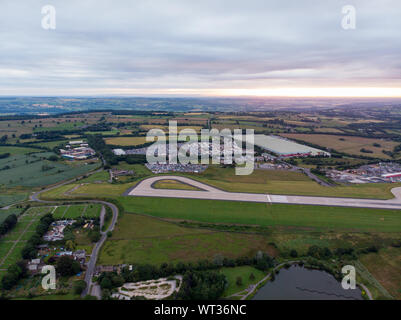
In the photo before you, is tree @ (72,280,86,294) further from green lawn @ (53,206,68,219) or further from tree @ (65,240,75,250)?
green lawn @ (53,206,68,219)

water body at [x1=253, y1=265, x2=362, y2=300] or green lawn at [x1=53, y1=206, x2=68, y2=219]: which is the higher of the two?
green lawn at [x1=53, y1=206, x2=68, y2=219]

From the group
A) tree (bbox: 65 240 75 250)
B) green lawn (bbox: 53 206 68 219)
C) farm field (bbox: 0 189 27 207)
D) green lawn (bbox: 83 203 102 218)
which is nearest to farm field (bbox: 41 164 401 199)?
green lawn (bbox: 83 203 102 218)

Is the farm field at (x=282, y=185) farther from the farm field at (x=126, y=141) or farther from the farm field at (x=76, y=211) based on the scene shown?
the farm field at (x=126, y=141)

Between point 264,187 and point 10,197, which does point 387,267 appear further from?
point 10,197

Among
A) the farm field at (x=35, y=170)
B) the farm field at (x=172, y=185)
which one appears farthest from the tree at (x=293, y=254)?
the farm field at (x=35, y=170)

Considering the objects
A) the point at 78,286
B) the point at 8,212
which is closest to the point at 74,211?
the point at 8,212
